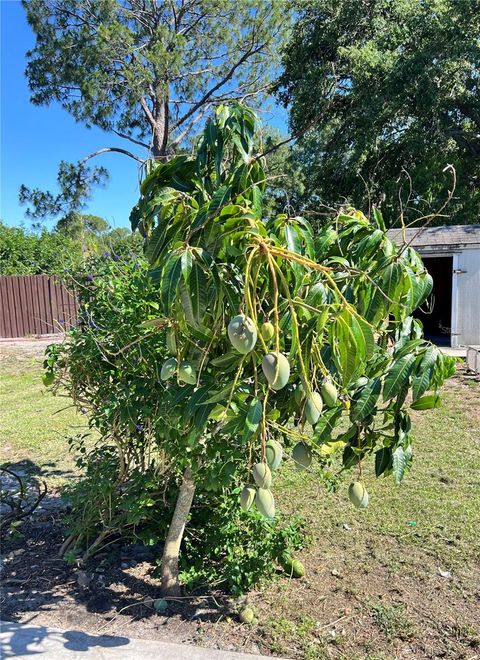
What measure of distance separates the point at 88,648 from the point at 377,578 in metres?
1.66

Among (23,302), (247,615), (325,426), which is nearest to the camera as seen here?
(325,426)

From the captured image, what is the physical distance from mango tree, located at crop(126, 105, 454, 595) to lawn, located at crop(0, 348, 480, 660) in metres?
0.91

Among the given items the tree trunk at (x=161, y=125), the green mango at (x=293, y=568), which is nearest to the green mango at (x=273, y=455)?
the green mango at (x=293, y=568)

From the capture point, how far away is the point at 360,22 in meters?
18.1

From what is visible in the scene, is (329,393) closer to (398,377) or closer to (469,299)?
(398,377)

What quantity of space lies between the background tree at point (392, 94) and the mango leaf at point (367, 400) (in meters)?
14.6

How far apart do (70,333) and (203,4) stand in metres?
18.0

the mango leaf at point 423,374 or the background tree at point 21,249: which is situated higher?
the background tree at point 21,249

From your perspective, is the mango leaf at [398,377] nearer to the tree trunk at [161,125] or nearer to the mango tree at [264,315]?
the mango tree at [264,315]

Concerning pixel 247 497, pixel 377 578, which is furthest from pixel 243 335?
pixel 377 578

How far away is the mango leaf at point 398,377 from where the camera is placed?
6.68 ft

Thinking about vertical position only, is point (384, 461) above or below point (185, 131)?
below

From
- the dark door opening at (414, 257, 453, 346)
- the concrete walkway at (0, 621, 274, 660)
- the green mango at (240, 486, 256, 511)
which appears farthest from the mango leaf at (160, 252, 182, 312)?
the dark door opening at (414, 257, 453, 346)

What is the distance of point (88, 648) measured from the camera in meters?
2.49
